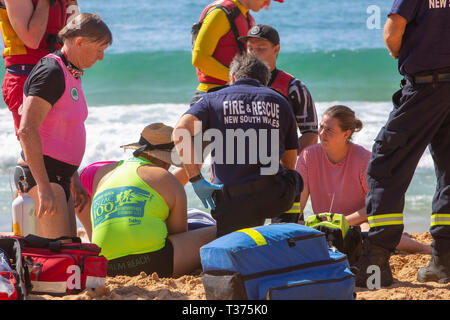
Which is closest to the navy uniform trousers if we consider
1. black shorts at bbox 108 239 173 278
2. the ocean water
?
black shorts at bbox 108 239 173 278

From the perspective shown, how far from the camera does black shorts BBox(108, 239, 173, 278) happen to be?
3834 mm

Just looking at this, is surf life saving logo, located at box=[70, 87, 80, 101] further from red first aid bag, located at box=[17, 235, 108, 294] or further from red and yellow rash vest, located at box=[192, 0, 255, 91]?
red and yellow rash vest, located at box=[192, 0, 255, 91]

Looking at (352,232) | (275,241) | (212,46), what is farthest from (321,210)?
(275,241)

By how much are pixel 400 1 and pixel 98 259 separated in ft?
6.62

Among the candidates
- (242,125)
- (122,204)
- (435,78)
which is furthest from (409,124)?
(122,204)

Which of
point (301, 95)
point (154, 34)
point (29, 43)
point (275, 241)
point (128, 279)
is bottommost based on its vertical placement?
point (128, 279)

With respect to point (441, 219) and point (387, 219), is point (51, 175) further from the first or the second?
point (441, 219)

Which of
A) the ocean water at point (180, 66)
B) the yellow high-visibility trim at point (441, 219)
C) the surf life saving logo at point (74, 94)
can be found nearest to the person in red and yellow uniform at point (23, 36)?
the surf life saving logo at point (74, 94)

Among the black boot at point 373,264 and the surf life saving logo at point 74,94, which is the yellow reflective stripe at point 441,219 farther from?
the surf life saving logo at point 74,94

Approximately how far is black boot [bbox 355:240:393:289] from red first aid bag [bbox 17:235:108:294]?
54.0 inches

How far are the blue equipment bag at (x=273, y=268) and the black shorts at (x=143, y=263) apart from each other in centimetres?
86

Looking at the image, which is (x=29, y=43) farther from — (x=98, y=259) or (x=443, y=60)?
(x=443, y=60)

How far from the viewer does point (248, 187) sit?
3900 mm

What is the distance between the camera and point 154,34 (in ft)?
64.0
